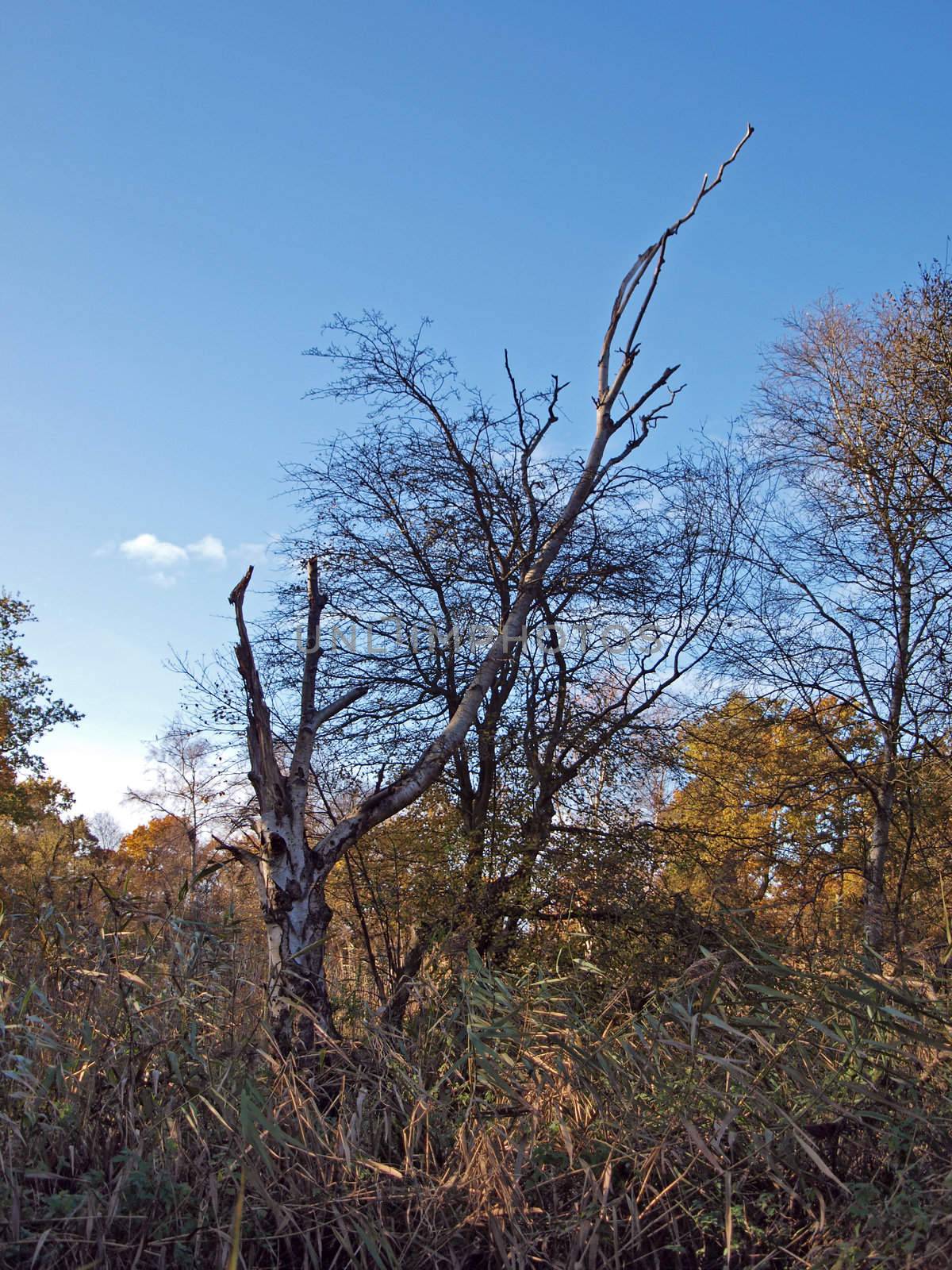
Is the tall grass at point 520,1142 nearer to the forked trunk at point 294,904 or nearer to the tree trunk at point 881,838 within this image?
the forked trunk at point 294,904

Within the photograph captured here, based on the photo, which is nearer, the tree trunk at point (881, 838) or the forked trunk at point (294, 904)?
the forked trunk at point (294, 904)

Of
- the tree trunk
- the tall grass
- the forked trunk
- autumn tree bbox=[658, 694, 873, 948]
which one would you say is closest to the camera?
the tall grass

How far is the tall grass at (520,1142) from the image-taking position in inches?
128

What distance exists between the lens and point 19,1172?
11.9ft

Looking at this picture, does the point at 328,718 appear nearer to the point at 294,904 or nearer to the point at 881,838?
the point at 294,904

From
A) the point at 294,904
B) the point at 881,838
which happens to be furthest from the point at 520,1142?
the point at 881,838

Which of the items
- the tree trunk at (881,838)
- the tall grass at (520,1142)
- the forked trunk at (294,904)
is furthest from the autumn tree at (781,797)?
the tall grass at (520,1142)

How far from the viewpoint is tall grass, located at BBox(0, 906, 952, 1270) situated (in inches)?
128

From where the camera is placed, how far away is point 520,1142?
3.59 meters

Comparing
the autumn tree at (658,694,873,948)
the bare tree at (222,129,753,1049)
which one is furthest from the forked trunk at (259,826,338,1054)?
the autumn tree at (658,694,873,948)

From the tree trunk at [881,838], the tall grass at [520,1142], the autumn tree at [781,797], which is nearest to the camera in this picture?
the tall grass at [520,1142]

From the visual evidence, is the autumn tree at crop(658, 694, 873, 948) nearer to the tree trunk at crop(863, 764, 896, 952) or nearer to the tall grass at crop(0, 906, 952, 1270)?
the tree trunk at crop(863, 764, 896, 952)

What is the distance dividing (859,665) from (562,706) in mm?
5169

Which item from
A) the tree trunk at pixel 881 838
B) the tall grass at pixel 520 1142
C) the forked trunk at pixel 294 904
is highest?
the tree trunk at pixel 881 838
